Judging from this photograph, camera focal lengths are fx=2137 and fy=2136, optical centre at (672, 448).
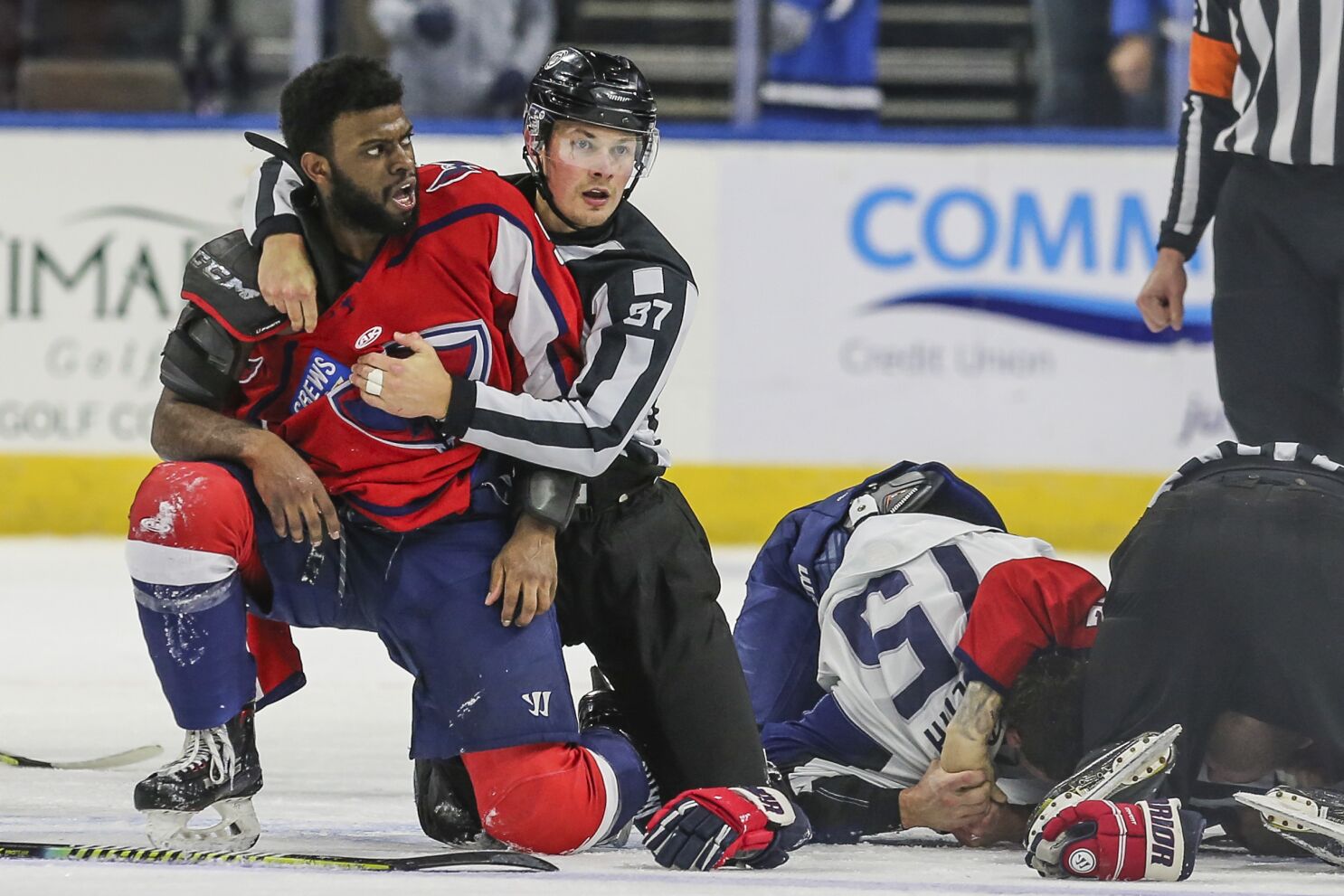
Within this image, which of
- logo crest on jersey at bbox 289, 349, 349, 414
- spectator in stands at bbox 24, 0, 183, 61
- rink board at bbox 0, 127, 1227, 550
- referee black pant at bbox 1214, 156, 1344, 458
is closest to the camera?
logo crest on jersey at bbox 289, 349, 349, 414

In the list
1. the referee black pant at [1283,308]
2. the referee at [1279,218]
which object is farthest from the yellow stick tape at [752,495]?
the referee black pant at [1283,308]

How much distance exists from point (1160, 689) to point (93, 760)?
165 centimetres

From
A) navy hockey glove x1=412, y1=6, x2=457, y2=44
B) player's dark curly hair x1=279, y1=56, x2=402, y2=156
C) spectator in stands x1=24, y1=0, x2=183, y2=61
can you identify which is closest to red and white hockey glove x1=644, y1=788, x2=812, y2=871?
player's dark curly hair x1=279, y1=56, x2=402, y2=156

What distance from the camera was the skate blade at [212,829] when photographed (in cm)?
259

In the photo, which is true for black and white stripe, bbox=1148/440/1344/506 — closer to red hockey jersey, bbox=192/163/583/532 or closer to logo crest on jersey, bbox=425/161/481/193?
red hockey jersey, bbox=192/163/583/532

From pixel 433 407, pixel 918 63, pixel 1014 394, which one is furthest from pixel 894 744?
pixel 918 63

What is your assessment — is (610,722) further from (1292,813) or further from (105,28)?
(105,28)

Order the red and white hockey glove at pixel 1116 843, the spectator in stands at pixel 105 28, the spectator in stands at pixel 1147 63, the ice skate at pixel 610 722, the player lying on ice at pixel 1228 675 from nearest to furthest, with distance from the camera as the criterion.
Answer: the red and white hockey glove at pixel 1116 843, the player lying on ice at pixel 1228 675, the ice skate at pixel 610 722, the spectator in stands at pixel 1147 63, the spectator in stands at pixel 105 28

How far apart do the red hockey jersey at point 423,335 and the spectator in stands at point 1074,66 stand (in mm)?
3972

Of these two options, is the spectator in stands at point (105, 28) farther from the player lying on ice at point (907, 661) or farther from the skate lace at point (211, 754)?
the skate lace at point (211, 754)

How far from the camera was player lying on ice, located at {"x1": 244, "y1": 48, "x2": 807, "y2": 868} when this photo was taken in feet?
8.78

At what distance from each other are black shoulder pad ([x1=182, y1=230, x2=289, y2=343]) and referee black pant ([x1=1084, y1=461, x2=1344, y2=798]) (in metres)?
1.13

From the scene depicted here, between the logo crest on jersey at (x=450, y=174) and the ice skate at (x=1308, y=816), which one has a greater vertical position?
the logo crest on jersey at (x=450, y=174)

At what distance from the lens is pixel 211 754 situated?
8.57 feet
